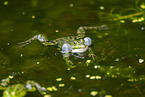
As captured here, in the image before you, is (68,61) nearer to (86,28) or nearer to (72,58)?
(72,58)

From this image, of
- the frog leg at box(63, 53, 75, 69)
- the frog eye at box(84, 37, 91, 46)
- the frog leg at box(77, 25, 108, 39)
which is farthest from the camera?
the frog leg at box(77, 25, 108, 39)

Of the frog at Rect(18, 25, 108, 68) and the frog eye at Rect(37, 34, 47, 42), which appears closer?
the frog at Rect(18, 25, 108, 68)

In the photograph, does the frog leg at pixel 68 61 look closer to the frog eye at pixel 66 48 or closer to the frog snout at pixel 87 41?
the frog eye at pixel 66 48

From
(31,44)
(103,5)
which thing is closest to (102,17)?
(103,5)

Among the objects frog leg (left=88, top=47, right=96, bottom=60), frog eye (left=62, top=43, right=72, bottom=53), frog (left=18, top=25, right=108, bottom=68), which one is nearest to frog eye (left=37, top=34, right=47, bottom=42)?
frog (left=18, top=25, right=108, bottom=68)

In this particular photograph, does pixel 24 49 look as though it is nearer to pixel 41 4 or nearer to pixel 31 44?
pixel 31 44

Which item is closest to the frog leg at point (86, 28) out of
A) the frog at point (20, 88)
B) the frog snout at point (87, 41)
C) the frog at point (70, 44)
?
the frog at point (70, 44)

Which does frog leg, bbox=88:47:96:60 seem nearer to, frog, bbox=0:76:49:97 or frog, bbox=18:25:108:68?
frog, bbox=18:25:108:68
